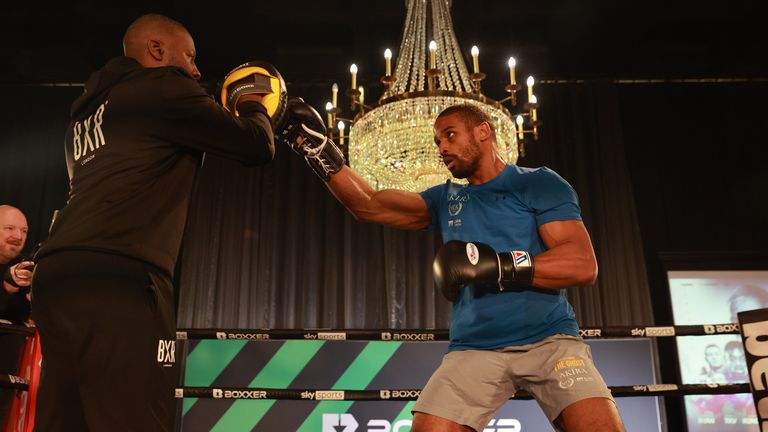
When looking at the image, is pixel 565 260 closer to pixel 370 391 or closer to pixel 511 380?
pixel 511 380

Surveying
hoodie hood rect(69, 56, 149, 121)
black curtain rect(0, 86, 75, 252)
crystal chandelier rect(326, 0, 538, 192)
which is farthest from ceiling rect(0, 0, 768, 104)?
hoodie hood rect(69, 56, 149, 121)

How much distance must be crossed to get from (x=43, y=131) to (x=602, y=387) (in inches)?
220

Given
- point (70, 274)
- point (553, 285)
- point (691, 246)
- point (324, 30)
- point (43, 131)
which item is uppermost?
point (324, 30)

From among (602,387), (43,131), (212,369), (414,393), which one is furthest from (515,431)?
(43,131)

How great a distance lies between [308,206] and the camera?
5727mm

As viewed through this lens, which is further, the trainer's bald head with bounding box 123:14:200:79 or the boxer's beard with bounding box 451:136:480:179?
the boxer's beard with bounding box 451:136:480:179

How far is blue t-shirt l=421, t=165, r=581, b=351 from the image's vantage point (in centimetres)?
199

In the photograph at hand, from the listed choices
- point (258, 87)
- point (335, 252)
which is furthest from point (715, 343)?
point (258, 87)

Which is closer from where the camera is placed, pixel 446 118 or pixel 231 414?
pixel 446 118

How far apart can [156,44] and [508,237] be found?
1.12 m

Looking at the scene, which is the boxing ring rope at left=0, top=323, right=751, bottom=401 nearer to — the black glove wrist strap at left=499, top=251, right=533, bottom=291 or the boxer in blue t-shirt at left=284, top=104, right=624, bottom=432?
the boxer in blue t-shirt at left=284, top=104, right=624, bottom=432

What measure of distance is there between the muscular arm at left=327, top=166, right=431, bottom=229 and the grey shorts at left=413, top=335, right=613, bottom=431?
1.80 ft

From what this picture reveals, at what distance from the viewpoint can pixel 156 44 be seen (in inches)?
65.9

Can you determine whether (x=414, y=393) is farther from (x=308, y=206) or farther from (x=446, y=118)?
(x=308, y=206)
